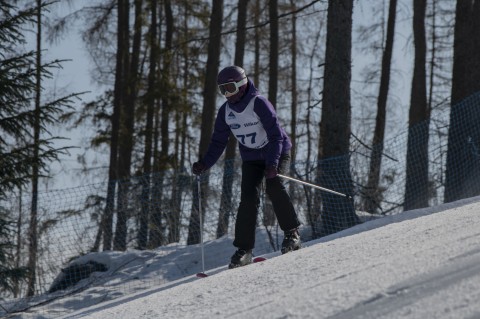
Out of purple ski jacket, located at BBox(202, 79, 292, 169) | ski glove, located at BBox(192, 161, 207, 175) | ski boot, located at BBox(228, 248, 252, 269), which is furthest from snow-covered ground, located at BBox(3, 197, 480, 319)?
ski glove, located at BBox(192, 161, 207, 175)

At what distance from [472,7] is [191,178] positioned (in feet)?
17.8

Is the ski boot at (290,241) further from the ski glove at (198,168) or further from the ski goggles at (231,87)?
the ski goggles at (231,87)

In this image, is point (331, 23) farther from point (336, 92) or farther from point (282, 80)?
point (282, 80)

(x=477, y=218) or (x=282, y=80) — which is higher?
(x=282, y=80)

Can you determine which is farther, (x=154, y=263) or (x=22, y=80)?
(x=154, y=263)

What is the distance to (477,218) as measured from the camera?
21.0ft

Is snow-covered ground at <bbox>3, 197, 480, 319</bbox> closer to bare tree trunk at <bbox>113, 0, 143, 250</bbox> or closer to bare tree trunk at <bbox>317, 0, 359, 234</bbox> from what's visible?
bare tree trunk at <bbox>317, 0, 359, 234</bbox>

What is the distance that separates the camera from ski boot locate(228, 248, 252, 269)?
25.6 feet

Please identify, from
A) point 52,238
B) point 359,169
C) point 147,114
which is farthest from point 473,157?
point 147,114

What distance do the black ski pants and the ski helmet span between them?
679 millimetres

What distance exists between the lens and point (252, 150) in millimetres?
7887

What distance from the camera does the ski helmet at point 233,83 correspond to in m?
7.59

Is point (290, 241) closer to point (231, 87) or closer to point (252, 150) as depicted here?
point (252, 150)

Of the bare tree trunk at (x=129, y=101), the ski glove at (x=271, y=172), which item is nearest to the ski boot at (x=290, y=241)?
the ski glove at (x=271, y=172)
